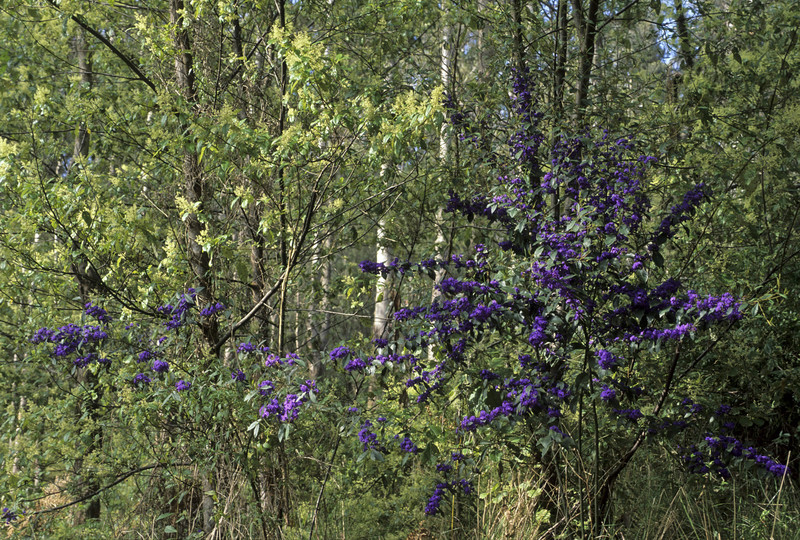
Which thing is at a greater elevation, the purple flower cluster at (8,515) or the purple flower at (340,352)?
the purple flower at (340,352)

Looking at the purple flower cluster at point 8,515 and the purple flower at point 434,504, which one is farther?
the purple flower cluster at point 8,515

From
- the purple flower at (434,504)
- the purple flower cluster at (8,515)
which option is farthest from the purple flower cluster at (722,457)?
the purple flower cluster at (8,515)

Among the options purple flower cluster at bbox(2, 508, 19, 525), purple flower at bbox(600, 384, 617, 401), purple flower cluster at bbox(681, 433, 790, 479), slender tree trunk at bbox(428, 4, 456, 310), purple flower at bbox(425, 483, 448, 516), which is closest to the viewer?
purple flower at bbox(600, 384, 617, 401)

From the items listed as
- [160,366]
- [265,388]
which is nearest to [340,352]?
[265,388]

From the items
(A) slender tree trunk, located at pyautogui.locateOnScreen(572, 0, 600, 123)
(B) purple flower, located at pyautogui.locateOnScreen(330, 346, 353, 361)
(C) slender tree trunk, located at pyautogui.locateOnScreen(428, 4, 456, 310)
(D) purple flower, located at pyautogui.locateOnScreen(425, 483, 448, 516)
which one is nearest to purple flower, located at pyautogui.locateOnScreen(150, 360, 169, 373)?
(B) purple flower, located at pyautogui.locateOnScreen(330, 346, 353, 361)

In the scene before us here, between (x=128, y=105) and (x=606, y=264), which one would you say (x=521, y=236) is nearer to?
(x=606, y=264)

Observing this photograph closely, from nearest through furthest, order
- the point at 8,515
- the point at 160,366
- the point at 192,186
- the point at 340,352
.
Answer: the point at 340,352 → the point at 160,366 → the point at 8,515 → the point at 192,186

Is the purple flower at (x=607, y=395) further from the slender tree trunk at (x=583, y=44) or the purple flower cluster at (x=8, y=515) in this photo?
the purple flower cluster at (x=8, y=515)

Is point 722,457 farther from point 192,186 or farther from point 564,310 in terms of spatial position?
point 192,186

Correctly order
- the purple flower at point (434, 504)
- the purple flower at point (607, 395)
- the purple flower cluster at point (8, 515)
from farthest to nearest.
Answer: the purple flower cluster at point (8, 515), the purple flower at point (434, 504), the purple flower at point (607, 395)

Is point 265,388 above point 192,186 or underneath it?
underneath

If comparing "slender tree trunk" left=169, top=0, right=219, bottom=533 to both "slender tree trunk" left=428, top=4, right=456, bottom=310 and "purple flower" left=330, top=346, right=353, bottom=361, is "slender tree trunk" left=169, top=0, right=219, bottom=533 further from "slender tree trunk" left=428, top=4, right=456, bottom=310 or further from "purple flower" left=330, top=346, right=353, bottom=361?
"slender tree trunk" left=428, top=4, right=456, bottom=310

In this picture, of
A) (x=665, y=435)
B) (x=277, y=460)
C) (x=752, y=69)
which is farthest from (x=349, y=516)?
(x=752, y=69)

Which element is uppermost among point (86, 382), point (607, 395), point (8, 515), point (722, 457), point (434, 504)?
point (607, 395)
